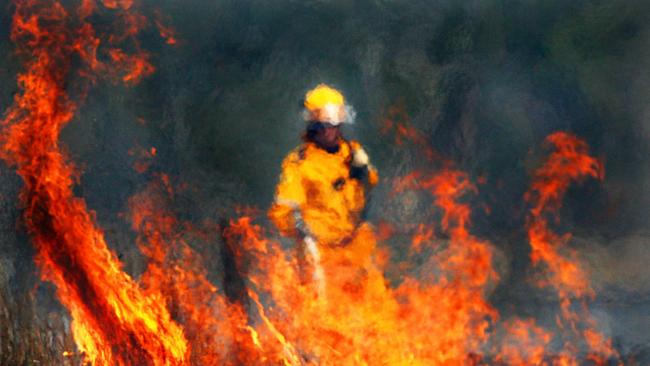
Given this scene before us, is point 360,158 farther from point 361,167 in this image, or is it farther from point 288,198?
point 288,198

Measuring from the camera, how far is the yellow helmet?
259 inches

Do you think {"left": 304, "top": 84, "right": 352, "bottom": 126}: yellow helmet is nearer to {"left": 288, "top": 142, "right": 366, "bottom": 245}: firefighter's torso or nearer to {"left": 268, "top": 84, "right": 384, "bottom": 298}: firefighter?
{"left": 268, "top": 84, "right": 384, "bottom": 298}: firefighter

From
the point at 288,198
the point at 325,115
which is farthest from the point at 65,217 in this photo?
the point at 325,115

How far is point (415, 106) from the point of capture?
6789 mm

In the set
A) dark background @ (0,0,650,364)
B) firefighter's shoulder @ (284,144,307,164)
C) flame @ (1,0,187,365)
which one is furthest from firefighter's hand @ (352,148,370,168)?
flame @ (1,0,187,365)

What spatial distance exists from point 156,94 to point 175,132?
34cm

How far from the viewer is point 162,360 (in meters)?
6.52

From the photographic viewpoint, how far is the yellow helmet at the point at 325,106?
21.6 ft

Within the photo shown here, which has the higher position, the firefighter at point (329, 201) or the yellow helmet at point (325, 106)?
the yellow helmet at point (325, 106)

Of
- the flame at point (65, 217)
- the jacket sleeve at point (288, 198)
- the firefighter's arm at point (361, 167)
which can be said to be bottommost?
the flame at point (65, 217)

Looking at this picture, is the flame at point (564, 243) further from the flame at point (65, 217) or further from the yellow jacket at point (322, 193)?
the flame at point (65, 217)

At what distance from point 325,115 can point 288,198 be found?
71 centimetres

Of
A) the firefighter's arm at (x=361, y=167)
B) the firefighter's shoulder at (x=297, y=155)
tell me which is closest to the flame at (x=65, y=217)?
the firefighter's shoulder at (x=297, y=155)

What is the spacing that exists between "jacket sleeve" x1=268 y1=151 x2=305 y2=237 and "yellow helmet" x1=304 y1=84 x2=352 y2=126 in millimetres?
346
